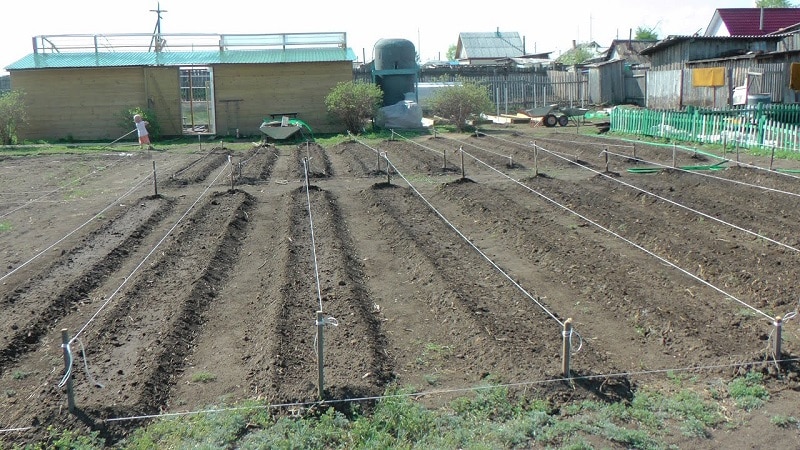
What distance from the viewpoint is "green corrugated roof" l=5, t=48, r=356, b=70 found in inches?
1246

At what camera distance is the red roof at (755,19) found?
3825 cm

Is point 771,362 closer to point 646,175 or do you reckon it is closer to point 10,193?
point 646,175

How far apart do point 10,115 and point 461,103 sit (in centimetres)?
1707

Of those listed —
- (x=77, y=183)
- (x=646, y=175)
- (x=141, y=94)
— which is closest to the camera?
(x=646, y=175)

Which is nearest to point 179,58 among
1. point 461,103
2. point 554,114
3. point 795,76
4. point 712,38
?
point 461,103

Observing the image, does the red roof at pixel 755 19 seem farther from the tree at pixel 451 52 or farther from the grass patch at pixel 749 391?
the tree at pixel 451 52

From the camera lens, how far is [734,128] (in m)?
21.5

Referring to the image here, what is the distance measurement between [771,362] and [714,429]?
49.3 inches

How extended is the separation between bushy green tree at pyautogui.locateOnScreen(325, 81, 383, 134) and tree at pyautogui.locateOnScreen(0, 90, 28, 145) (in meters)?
11.7

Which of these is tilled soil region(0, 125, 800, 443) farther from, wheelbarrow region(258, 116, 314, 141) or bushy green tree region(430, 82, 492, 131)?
bushy green tree region(430, 82, 492, 131)

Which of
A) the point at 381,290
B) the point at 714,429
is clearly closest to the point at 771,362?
the point at 714,429

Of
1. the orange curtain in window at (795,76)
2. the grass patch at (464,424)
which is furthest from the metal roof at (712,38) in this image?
the grass patch at (464,424)

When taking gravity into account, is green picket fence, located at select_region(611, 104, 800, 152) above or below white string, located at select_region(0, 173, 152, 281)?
above

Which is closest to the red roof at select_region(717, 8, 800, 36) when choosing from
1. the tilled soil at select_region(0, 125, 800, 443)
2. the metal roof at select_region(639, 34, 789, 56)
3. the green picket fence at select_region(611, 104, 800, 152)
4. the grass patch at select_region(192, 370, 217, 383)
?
the metal roof at select_region(639, 34, 789, 56)
